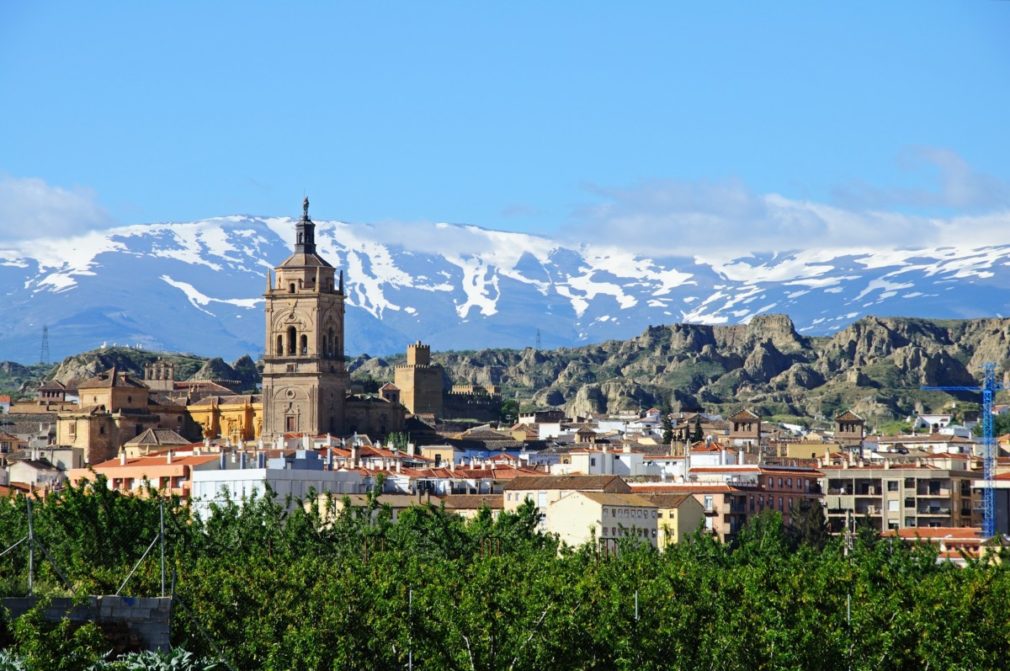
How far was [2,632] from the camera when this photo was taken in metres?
45.9

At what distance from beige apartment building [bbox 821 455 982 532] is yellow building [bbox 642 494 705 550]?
15.0 metres

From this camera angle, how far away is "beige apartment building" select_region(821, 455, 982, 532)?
148m

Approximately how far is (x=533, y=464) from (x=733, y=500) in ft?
121

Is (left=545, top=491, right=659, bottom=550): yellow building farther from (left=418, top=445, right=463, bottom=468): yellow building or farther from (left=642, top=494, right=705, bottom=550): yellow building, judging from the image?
(left=418, top=445, right=463, bottom=468): yellow building

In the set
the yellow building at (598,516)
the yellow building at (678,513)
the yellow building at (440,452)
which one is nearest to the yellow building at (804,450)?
the yellow building at (440,452)

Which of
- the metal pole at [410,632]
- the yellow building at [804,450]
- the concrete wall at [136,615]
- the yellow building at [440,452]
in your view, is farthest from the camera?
the yellow building at [804,450]

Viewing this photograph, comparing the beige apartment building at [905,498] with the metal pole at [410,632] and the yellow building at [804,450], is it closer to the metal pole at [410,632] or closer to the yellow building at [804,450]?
the yellow building at [804,450]

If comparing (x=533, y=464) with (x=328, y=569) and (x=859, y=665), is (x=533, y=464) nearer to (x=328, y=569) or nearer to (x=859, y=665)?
(x=328, y=569)

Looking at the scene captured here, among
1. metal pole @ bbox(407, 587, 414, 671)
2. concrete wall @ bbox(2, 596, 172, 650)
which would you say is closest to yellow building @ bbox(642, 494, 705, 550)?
metal pole @ bbox(407, 587, 414, 671)

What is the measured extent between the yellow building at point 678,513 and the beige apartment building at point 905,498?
14958 millimetres

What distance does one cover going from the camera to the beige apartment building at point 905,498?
14825 centimetres

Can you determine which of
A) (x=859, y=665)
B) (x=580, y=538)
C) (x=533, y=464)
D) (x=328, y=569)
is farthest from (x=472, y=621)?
(x=533, y=464)

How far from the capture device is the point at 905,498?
149375mm

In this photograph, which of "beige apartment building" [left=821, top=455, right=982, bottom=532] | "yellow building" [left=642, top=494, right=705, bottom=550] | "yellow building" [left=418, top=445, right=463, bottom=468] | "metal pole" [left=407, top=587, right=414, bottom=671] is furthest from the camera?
"yellow building" [left=418, top=445, right=463, bottom=468]
